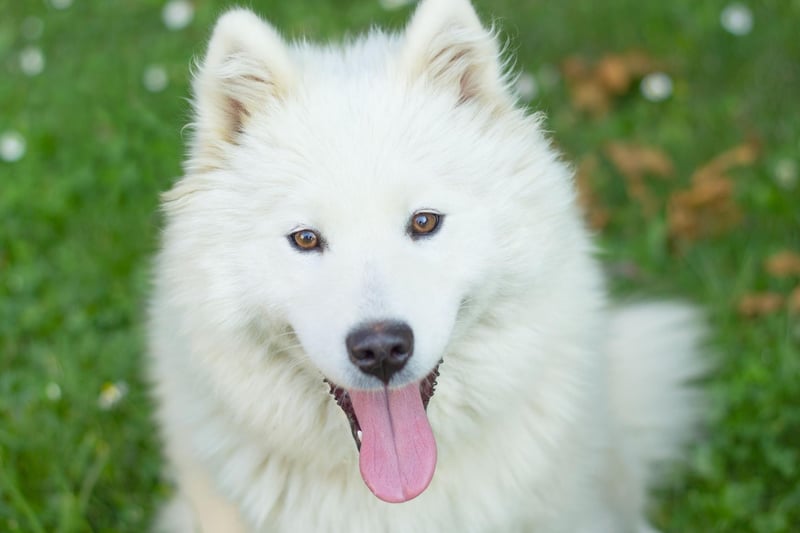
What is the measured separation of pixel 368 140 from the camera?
2.61m

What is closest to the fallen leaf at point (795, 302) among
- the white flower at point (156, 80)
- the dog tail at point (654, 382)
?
the dog tail at point (654, 382)

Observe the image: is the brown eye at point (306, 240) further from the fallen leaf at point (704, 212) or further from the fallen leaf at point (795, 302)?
the fallen leaf at point (704, 212)

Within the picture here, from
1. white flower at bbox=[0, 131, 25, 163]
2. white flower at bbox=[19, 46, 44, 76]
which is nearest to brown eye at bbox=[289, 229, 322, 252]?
white flower at bbox=[0, 131, 25, 163]

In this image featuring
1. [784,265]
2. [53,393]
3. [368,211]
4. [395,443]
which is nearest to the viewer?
[368,211]

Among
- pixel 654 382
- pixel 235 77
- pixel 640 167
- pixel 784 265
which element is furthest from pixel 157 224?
pixel 784 265

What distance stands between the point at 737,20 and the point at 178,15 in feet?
11.9

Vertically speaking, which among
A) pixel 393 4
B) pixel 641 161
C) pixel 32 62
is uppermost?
pixel 393 4

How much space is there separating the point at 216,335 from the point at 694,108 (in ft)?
11.8

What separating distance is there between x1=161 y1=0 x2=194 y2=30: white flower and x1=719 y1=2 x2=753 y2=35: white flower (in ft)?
11.4

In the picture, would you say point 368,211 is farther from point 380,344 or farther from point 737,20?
point 737,20

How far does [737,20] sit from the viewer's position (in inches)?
223

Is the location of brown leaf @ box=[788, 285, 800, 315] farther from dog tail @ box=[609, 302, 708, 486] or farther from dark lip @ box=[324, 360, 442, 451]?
dark lip @ box=[324, 360, 442, 451]

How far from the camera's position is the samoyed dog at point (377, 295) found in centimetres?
258

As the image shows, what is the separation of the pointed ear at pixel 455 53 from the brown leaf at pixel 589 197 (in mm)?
2059
